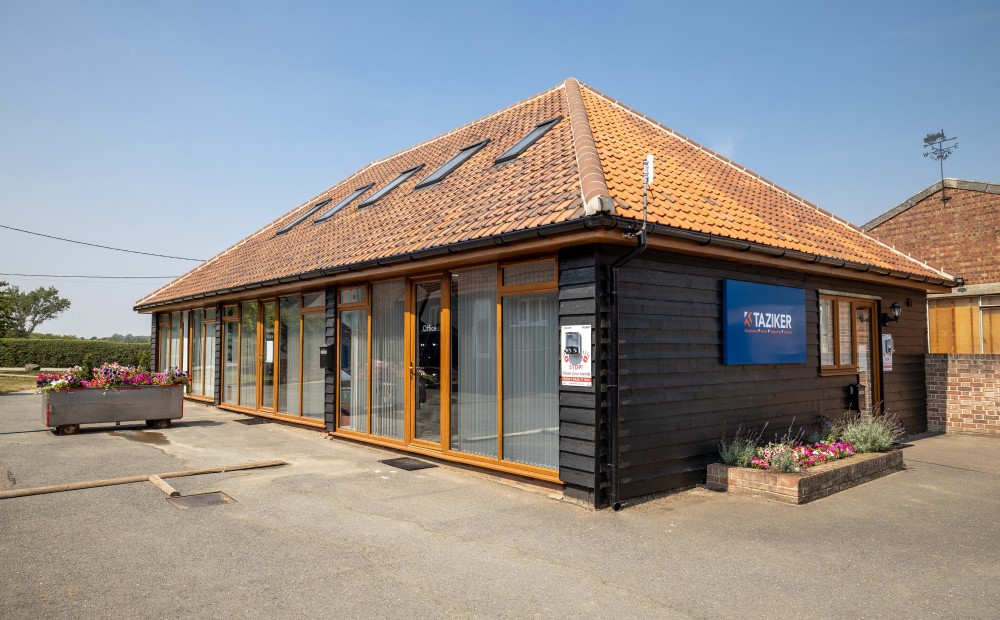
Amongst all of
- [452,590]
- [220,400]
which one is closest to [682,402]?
[452,590]

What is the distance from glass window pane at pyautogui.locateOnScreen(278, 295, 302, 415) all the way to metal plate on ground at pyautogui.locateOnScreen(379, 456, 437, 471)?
423 cm

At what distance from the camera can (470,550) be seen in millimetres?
5203

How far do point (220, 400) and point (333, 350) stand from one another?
6.28 metres

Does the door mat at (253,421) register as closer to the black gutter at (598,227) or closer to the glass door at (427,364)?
the black gutter at (598,227)

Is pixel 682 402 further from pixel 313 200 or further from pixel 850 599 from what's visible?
pixel 313 200

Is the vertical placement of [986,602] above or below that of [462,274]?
below

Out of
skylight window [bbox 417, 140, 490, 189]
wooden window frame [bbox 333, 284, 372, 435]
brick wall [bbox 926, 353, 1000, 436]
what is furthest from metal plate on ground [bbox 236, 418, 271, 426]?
brick wall [bbox 926, 353, 1000, 436]

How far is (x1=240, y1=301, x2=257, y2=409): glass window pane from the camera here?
557 inches

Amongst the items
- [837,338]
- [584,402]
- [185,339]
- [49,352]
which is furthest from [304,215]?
[49,352]

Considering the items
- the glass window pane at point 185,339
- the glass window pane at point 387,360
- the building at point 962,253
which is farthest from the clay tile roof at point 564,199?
the building at point 962,253

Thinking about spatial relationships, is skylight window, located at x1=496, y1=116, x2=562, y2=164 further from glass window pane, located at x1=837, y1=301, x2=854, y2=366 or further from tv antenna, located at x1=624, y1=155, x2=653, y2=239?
glass window pane, located at x1=837, y1=301, x2=854, y2=366

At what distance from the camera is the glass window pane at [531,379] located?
720 cm

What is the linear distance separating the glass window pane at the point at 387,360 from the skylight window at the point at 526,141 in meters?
2.54

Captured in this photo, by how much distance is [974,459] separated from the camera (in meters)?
9.45
